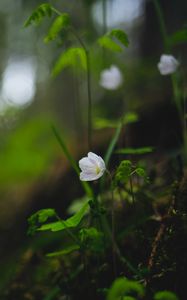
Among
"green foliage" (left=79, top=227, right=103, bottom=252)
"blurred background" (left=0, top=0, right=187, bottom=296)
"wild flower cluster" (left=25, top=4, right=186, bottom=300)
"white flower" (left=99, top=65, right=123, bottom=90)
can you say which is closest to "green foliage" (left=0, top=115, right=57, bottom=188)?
"blurred background" (left=0, top=0, right=187, bottom=296)

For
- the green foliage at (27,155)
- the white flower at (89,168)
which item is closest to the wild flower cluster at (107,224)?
the white flower at (89,168)

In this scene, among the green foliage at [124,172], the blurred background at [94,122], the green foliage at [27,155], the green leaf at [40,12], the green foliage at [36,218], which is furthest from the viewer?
the green foliage at [27,155]

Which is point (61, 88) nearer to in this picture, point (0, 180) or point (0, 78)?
point (0, 78)

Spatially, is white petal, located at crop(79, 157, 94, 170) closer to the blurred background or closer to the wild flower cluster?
the wild flower cluster

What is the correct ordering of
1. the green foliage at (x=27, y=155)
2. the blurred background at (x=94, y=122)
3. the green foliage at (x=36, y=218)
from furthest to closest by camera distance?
the green foliage at (x=27, y=155)
the blurred background at (x=94, y=122)
the green foliage at (x=36, y=218)

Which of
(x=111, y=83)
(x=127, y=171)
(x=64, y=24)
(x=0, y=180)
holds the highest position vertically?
(x=64, y=24)

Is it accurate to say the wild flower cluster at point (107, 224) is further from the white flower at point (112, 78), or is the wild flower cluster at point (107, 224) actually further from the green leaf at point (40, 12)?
the white flower at point (112, 78)

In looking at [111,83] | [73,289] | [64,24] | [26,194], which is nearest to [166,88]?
[111,83]

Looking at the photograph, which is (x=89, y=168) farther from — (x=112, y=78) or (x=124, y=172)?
(x=112, y=78)
